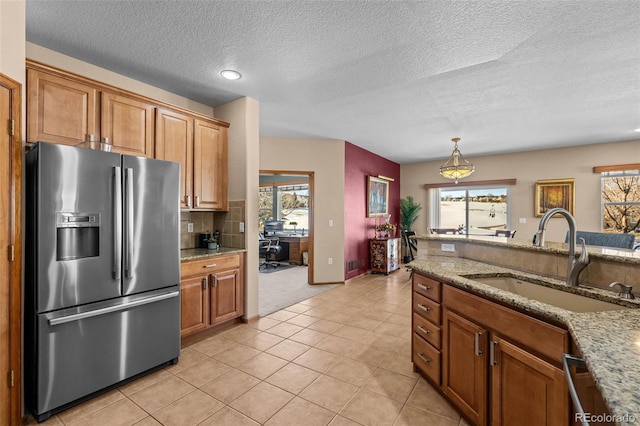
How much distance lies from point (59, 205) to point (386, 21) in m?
2.47

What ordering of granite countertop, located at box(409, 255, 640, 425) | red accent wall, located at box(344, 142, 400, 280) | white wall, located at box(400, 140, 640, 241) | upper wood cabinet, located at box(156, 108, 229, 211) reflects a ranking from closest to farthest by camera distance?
granite countertop, located at box(409, 255, 640, 425)
upper wood cabinet, located at box(156, 108, 229, 211)
white wall, located at box(400, 140, 640, 241)
red accent wall, located at box(344, 142, 400, 280)

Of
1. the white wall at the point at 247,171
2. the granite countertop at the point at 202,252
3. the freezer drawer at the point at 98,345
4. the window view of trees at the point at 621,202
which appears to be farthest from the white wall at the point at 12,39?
the window view of trees at the point at 621,202

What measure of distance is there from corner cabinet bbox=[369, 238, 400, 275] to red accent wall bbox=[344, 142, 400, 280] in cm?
13

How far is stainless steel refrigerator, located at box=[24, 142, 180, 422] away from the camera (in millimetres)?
1865

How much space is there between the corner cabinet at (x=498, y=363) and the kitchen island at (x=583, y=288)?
2.6 inches

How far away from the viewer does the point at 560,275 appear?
6.26 ft

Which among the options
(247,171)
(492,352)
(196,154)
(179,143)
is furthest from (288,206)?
(492,352)

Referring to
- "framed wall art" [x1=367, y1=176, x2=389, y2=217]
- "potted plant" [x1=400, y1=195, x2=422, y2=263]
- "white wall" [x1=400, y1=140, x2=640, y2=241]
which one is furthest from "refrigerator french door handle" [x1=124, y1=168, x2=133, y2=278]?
"white wall" [x1=400, y1=140, x2=640, y2=241]

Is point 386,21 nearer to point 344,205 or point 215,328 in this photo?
point 215,328

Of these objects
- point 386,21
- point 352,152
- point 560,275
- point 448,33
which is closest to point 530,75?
point 448,33

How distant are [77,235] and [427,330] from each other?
2.54 meters

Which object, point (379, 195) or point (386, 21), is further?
point (379, 195)

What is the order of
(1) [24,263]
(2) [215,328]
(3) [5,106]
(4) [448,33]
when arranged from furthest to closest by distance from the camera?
(2) [215,328] < (4) [448,33] < (1) [24,263] < (3) [5,106]

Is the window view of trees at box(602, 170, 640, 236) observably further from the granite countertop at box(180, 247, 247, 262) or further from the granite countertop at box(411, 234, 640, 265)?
the granite countertop at box(180, 247, 247, 262)
